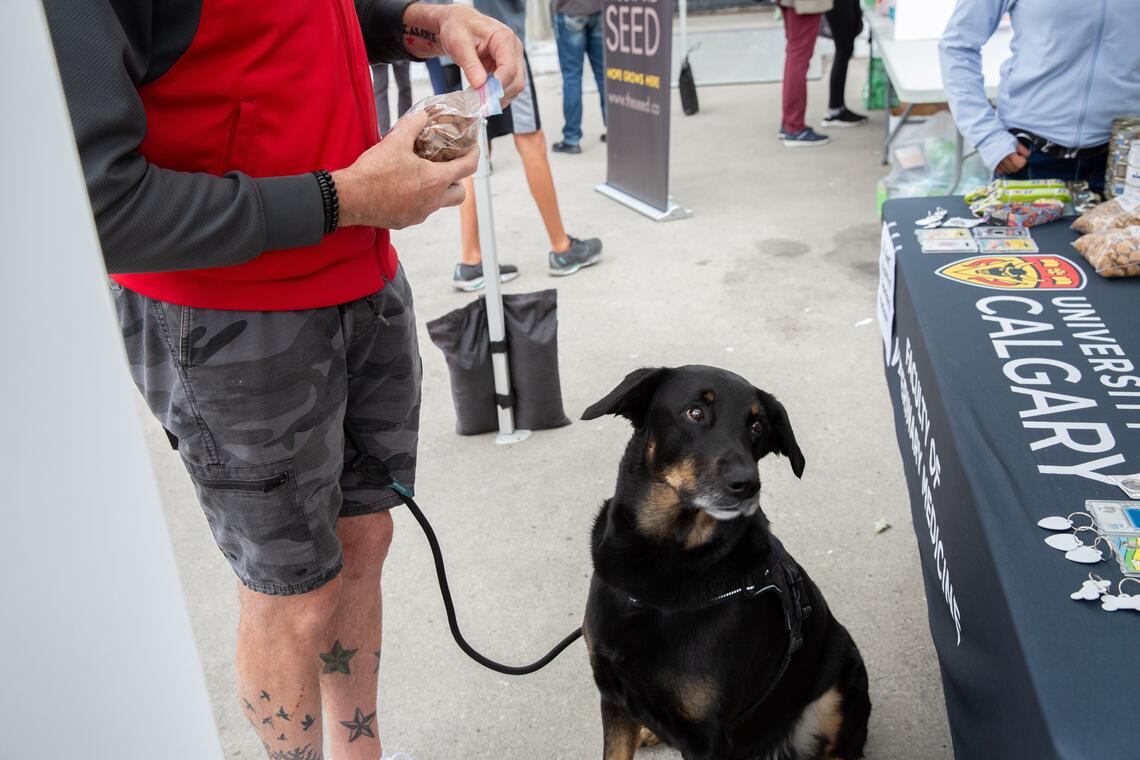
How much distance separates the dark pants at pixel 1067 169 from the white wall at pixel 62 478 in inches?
121

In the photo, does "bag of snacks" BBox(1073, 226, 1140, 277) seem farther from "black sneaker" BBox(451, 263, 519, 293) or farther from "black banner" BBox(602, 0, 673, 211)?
"black banner" BBox(602, 0, 673, 211)

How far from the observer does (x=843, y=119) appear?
7926 mm

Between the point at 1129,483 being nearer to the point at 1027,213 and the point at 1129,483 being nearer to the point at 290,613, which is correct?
the point at 1027,213

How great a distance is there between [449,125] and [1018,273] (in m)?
1.60

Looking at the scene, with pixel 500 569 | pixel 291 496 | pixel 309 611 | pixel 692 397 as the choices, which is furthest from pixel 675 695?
pixel 500 569

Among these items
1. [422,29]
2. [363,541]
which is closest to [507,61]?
[422,29]

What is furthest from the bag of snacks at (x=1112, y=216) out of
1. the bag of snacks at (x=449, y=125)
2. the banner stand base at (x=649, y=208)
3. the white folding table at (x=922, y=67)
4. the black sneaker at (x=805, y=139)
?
the black sneaker at (x=805, y=139)

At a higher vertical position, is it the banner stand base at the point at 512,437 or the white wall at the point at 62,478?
the white wall at the point at 62,478

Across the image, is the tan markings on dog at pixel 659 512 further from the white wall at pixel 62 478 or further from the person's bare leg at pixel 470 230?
the person's bare leg at pixel 470 230

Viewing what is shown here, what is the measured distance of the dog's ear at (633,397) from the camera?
1919mm

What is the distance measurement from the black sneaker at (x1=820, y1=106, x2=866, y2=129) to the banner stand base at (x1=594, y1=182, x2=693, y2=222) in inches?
92.5

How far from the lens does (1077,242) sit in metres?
2.41

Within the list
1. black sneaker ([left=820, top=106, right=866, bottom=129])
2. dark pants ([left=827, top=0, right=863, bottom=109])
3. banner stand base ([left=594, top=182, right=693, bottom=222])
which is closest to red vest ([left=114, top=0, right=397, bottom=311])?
banner stand base ([left=594, top=182, right=693, bottom=222])

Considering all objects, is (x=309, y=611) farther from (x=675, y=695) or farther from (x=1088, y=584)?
(x=1088, y=584)
